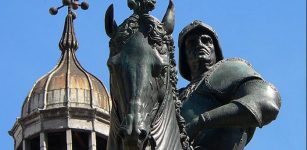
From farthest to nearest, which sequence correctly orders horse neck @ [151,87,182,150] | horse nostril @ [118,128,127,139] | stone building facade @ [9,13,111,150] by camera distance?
stone building facade @ [9,13,111,150] < horse neck @ [151,87,182,150] < horse nostril @ [118,128,127,139]

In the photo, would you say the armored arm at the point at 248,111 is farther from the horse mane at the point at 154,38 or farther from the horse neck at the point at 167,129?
the horse neck at the point at 167,129

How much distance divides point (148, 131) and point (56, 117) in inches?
2167

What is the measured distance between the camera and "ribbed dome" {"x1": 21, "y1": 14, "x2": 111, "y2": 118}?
6231 cm

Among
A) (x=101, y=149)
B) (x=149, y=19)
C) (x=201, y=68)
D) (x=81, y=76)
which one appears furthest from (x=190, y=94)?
(x=81, y=76)

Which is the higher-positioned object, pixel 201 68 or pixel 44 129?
pixel 44 129

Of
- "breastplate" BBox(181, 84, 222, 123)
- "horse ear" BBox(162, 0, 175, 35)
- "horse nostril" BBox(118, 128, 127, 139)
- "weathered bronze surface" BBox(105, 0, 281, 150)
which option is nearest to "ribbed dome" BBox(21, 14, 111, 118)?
"weathered bronze surface" BBox(105, 0, 281, 150)

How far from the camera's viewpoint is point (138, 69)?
22.9ft

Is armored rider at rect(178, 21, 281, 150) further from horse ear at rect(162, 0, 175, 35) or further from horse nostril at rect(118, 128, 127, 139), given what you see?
horse nostril at rect(118, 128, 127, 139)

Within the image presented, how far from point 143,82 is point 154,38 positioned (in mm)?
398

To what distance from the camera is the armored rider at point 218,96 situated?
7.86 m

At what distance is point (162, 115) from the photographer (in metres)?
7.09

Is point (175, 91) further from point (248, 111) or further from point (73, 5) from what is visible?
point (73, 5)

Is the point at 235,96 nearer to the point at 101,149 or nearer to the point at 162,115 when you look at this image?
the point at 162,115

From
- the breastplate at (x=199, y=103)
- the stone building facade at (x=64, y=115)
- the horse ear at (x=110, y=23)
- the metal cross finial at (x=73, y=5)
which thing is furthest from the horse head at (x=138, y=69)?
the metal cross finial at (x=73, y=5)
